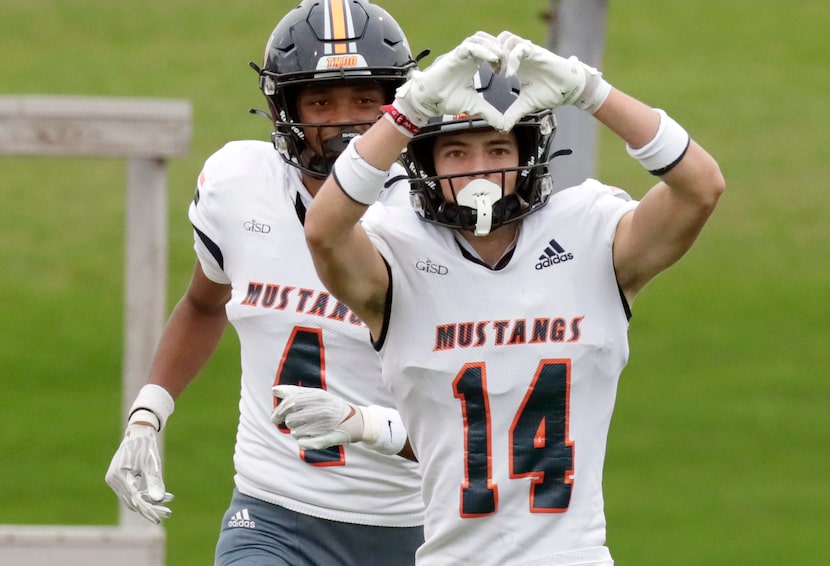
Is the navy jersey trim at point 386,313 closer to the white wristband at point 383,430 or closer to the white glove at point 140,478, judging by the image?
the white wristband at point 383,430

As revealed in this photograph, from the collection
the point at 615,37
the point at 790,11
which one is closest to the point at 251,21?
the point at 615,37

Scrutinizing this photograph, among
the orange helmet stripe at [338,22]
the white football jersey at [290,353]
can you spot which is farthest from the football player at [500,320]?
the orange helmet stripe at [338,22]

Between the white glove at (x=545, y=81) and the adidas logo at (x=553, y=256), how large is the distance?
45 centimetres

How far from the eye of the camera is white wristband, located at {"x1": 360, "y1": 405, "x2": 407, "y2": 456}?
4645 mm

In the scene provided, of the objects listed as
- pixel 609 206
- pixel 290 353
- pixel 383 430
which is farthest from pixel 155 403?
pixel 609 206

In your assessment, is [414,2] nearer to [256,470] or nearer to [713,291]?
[713,291]

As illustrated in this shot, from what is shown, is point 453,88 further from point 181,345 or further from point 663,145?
point 181,345

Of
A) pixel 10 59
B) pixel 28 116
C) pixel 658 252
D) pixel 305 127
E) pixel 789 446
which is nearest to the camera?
pixel 658 252

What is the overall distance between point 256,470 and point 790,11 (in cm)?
1901

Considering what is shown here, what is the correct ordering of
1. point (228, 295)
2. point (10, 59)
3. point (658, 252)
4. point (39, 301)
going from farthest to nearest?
point (10, 59) < point (39, 301) < point (228, 295) < point (658, 252)

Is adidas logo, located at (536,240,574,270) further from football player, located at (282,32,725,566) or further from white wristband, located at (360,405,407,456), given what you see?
white wristband, located at (360,405,407,456)

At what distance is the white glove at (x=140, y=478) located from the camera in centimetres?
518

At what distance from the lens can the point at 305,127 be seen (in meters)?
5.07

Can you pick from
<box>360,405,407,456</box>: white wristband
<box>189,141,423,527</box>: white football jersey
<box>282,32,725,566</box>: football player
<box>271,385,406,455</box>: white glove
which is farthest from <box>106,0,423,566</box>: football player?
<box>282,32,725,566</box>: football player
